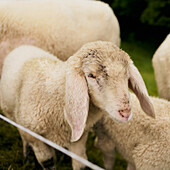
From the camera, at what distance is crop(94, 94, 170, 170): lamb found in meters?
2.29

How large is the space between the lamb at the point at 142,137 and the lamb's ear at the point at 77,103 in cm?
84

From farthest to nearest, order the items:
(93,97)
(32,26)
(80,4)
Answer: (80,4), (32,26), (93,97)

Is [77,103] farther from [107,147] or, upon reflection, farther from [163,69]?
[163,69]

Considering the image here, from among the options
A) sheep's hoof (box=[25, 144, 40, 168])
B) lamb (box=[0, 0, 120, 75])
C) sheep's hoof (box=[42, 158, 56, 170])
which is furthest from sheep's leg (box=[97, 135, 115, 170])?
lamb (box=[0, 0, 120, 75])

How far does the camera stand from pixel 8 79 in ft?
8.78

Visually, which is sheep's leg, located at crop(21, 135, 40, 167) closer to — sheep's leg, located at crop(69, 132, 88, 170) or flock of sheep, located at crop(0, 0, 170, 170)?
flock of sheep, located at crop(0, 0, 170, 170)

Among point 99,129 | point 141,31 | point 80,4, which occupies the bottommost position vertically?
point 141,31

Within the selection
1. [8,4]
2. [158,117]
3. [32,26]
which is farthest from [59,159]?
[8,4]

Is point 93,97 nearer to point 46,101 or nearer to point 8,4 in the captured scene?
point 46,101

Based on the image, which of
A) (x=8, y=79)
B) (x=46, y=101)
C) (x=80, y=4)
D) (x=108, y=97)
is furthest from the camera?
(x=80, y=4)

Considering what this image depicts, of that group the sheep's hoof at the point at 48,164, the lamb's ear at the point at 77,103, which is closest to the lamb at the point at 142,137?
the sheep's hoof at the point at 48,164

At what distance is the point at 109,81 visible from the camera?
183 centimetres

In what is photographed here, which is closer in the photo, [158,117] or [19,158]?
[158,117]

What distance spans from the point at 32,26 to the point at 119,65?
1855mm
